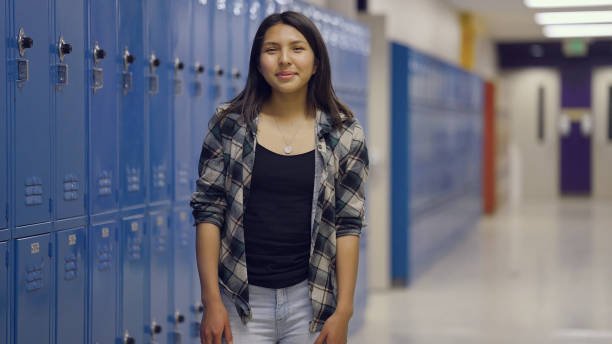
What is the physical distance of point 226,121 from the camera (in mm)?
2252

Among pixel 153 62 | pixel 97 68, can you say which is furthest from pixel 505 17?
pixel 97 68

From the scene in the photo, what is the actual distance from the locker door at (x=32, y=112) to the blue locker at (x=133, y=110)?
0.56m

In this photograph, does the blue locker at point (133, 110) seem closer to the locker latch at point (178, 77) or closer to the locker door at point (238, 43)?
the locker latch at point (178, 77)

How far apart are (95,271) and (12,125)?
77 centimetres

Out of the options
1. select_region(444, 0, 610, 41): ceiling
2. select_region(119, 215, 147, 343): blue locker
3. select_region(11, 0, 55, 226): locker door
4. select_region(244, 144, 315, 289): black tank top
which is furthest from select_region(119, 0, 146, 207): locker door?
select_region(444, 0, 610, 41): ceiling

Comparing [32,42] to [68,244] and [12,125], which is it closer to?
[12,125]

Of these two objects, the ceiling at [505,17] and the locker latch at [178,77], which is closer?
the locker latch at [178,77]

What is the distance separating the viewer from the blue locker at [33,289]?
9.33ft

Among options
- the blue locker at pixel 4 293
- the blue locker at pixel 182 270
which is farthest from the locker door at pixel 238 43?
the blue locker at pixel 4 293

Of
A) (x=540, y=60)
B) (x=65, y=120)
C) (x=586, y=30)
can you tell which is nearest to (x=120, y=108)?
(x=65, y=120)

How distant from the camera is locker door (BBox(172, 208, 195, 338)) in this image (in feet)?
13.5

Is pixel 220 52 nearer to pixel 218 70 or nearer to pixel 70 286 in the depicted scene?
pixel 218 70

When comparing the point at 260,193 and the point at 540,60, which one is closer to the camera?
the point at 260,193

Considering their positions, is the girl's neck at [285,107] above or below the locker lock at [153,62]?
below
